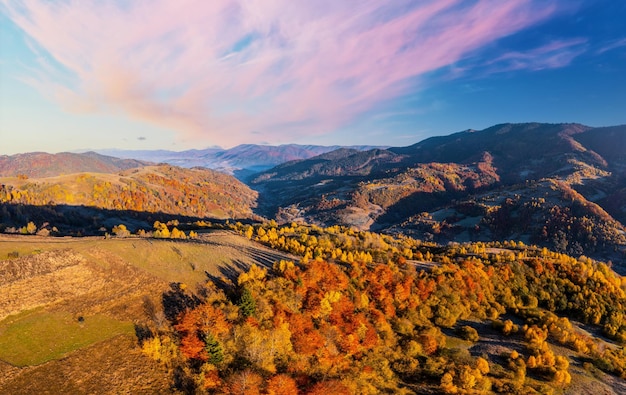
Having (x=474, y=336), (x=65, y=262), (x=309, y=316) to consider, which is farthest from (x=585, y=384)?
(x=65, y=262)

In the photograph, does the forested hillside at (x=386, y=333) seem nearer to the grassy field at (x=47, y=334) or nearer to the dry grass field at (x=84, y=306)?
the dry grass field at (x=84, y=306)

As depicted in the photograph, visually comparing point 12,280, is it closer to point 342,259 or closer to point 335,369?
point 335,369

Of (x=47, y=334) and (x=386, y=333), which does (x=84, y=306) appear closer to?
(x=47, y=334)

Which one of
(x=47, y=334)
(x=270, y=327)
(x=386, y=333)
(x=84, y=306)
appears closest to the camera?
(x=47, y=334)

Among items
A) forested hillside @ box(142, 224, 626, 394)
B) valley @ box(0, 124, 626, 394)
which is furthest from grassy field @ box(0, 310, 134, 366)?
forested hillside @ box(142, 224, 626, 394)

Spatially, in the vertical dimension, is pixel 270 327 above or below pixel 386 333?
above

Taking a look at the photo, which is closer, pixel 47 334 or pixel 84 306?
pixel 47 334

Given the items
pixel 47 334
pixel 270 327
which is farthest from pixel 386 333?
pixel 47 334
